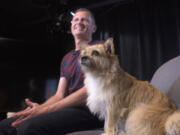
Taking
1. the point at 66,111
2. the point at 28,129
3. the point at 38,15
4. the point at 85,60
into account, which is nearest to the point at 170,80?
the point at 85,60

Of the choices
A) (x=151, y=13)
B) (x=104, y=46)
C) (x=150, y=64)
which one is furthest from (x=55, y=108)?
(x=151, y=13)

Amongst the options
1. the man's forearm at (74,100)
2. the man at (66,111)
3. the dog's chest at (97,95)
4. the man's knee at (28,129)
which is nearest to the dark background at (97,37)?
the man at (66,111)

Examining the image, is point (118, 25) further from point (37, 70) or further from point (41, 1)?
point (37, 70)

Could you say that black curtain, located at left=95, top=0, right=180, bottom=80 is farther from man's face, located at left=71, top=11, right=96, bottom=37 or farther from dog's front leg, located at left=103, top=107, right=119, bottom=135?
dog's front leg, located at left=103, top=107, right=119, bottom=135

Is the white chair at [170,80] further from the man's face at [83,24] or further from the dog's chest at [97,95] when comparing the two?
the man's face at [83,24]

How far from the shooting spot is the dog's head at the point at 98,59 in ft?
4.13

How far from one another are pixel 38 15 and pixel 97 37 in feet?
3.76

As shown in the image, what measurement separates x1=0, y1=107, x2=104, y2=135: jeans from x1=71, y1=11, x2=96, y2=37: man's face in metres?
0.64

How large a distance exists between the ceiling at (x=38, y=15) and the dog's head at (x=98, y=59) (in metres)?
1.83

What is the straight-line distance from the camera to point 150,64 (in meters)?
2.86

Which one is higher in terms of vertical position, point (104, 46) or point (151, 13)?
point (151, 13)

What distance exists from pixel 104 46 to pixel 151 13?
1.83m

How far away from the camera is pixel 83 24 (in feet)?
5.89

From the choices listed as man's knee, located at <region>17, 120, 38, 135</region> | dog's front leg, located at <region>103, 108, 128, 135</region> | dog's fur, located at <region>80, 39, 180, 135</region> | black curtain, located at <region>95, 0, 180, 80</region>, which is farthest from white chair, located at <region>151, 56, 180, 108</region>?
black curtain, located at <region>95, 0, 180, 80</region>
